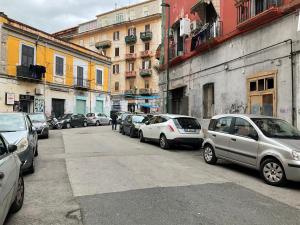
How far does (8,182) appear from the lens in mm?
4195

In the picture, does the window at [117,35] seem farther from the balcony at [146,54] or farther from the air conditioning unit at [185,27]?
the air conditioning unit at [185,27]

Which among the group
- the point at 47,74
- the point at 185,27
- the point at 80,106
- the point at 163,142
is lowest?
the point at 163,142

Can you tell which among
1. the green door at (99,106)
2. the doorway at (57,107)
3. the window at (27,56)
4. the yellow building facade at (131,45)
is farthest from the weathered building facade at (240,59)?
the yellow building facade at (131,45)

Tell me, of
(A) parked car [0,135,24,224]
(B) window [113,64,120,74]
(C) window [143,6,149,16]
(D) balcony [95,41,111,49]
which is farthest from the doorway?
(A) parked car [0,135,24,224]

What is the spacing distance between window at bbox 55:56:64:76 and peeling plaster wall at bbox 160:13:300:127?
1809 cm

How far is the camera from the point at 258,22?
12.2 meters

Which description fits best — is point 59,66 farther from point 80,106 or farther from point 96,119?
point 96,119

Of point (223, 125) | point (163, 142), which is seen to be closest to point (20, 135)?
point (223, 125)

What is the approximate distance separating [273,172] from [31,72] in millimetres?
26801

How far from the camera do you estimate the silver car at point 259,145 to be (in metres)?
7.03

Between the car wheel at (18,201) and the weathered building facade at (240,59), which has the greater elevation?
the weathered building facade at (240,59)

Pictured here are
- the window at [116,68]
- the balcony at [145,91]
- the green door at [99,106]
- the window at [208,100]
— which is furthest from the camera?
the window at [116,68]

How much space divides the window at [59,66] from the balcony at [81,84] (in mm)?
2591

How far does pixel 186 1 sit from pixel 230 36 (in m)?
6.32
